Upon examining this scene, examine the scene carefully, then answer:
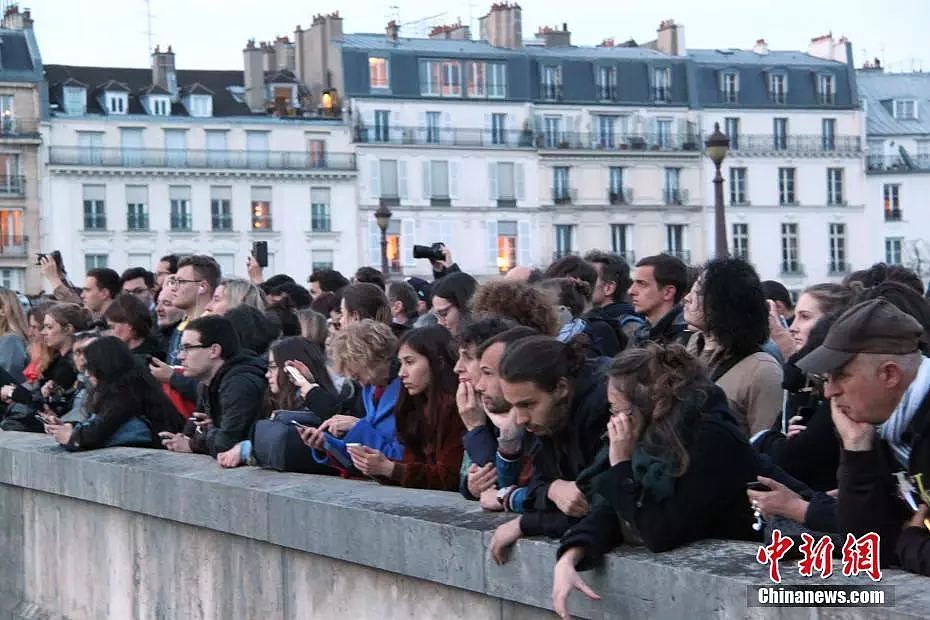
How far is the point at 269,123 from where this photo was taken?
75438 mm

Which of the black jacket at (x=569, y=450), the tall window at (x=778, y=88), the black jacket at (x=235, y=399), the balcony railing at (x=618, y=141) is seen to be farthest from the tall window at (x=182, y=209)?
the black jacket at (x=569, y=450)

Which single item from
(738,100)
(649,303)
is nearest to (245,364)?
(649,303)

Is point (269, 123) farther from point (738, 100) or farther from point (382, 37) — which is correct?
point (738, 100)

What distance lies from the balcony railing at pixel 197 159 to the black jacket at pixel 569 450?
6812 cm

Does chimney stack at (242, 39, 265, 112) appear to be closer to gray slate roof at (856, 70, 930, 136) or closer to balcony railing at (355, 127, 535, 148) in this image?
balcony railing at (355, 127, 535, 148)

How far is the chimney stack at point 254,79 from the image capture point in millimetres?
77125

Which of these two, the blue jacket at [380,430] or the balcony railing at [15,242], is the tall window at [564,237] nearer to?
the balcony railing at [15,242]

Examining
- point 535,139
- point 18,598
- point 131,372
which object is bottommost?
point 18,598

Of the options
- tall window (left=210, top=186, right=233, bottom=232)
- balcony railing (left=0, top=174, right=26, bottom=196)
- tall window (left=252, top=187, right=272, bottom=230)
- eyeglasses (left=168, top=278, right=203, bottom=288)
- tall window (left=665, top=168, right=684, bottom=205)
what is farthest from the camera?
tall window (left=665, top=168, right=684, bottom=205)

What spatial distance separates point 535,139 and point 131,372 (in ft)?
232

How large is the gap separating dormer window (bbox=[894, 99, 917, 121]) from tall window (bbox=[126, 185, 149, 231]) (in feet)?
127

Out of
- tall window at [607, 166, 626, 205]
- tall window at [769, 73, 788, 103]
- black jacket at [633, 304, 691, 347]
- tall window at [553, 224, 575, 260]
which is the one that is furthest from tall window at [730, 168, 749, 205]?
black jacket at [633, 304, 691, 347]
